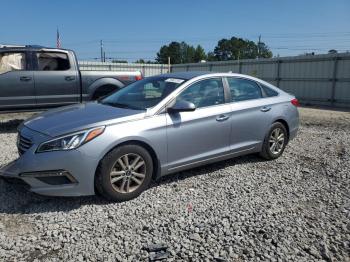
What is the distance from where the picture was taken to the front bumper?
3.77 m

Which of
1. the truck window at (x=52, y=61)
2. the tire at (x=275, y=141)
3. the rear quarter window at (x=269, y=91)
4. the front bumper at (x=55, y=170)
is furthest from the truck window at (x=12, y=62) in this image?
the tire at (x=275, y=141)

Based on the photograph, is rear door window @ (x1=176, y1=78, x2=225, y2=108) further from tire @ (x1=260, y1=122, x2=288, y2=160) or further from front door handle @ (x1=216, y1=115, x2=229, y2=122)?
tire @ (x1=260, y1=122, x2=288, y2=160)

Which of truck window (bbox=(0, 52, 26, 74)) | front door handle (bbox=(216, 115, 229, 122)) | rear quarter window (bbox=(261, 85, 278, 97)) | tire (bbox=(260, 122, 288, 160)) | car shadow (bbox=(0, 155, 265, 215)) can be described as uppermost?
truck window (bbox=(0, 52, 26, 74))

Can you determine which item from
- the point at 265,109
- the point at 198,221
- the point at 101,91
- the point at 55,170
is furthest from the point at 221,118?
the point at 101,91

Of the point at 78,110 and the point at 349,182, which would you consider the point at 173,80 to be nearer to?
the point at 78,110

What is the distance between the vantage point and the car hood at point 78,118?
13.1 feet

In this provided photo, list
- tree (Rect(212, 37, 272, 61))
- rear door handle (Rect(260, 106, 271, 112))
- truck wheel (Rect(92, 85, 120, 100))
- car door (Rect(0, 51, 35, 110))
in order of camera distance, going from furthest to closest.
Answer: tree (Rect(212, 37, 272, 61)) → truck wheel (Rect(92, 85, 120, 100)) → car door (Rect(0, 51, 35, 110)) → rear door handle (Rect(260, 106, 271, 112))

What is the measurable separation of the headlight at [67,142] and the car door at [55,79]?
4881 millimetres

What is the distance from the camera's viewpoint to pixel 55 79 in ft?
27.6

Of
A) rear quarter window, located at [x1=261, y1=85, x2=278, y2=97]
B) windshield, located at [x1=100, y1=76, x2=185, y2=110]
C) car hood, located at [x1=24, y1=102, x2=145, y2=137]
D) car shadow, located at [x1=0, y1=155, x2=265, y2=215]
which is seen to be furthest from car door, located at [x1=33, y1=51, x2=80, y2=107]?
rear quarter window, located at [x1=261, y1=85, x2=278, y2=97]

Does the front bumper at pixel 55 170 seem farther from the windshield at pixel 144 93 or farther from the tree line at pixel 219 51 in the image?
the tree line at pixel 219 51

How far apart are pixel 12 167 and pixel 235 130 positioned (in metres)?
3.02

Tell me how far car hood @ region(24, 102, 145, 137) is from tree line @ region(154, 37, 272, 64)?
84.3 metres

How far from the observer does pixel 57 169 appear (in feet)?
12.4
